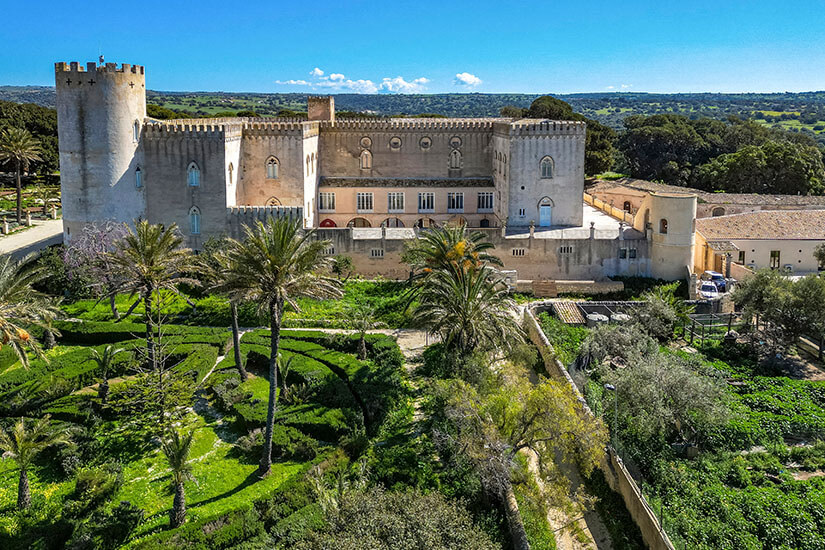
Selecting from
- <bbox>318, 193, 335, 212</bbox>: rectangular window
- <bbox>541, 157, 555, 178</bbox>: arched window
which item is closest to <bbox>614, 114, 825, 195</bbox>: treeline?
<bbox>541, 157, 555, 178</bbox>: arched window

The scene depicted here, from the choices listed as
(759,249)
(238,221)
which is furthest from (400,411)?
(759,249)

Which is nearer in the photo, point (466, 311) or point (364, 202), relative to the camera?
point (466, 311)

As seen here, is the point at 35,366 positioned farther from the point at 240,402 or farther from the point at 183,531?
the point at 183,531

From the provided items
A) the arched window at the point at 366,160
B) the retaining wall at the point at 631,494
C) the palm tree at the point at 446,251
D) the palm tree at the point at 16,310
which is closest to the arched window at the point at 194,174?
the arched window at the point at 366,160

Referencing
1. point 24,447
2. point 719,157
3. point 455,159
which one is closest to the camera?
point 24,447

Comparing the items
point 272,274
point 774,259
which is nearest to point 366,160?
point 774,259

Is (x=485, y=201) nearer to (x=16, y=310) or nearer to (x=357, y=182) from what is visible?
(x=357, y=182)

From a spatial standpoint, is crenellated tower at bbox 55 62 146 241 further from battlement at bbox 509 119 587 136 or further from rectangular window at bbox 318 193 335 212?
battlement at bbox 509 119 587 136
